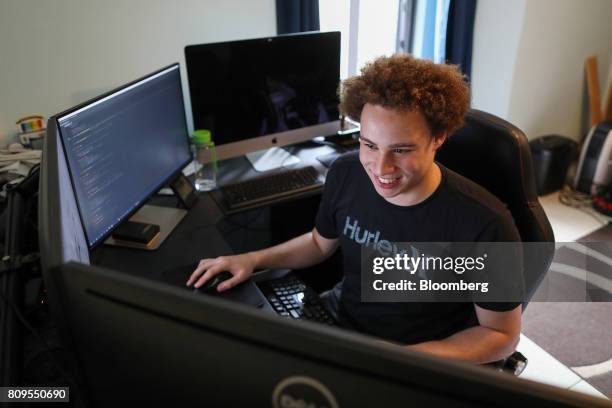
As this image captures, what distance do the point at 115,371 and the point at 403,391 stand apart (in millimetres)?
297

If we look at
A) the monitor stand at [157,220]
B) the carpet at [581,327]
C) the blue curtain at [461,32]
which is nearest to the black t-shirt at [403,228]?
the monitor stand at [157,220]

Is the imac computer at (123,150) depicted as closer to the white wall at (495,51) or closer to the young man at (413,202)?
the young man at (413,202)

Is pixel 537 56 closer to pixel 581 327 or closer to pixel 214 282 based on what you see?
pixel 581 327

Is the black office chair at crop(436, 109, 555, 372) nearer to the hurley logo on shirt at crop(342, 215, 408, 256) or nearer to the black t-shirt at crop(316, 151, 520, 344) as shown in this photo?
the black t-shirt at crop(316, 151, 520, 344)

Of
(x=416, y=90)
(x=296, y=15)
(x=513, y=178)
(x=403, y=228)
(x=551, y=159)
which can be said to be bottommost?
(x=551, y=159)

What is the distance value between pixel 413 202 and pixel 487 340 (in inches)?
13.6

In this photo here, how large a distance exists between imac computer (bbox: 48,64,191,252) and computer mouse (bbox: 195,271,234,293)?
0.95 feet

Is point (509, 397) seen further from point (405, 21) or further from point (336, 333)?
point (405, 21)

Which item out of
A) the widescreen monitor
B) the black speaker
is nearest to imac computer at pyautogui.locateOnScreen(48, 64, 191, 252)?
the widescreen monitor

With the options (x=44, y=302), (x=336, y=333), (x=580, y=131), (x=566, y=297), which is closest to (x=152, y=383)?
(x=336, y=333)

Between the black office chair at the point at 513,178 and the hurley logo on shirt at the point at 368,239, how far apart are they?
29 cm

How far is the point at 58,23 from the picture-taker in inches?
67.8

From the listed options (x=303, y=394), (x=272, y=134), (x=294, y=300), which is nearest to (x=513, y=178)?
(x=294, y=300)

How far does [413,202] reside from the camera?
1075 millimetres
